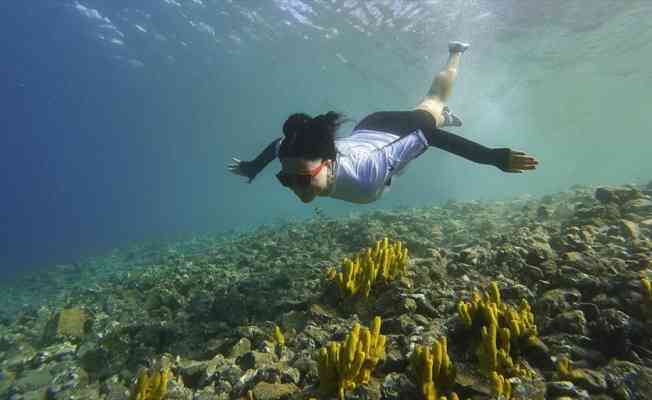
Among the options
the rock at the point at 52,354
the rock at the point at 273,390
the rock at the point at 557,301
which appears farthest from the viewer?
the rock at the point at 52,354

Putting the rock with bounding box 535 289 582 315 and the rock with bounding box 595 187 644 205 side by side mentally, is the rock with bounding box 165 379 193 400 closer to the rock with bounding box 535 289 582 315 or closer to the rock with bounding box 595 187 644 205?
the rock with bounding box 535 289 582 315

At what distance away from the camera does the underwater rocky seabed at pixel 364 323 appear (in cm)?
257

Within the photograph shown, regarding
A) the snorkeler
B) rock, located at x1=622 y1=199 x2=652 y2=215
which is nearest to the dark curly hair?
the snorkeler

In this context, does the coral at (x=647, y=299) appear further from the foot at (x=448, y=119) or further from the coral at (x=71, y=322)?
the coral at (x=71, y=322)

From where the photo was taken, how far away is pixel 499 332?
8.60ft

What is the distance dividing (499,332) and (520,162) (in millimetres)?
2371

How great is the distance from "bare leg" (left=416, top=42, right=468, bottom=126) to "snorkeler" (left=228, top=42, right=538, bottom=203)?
0.05 ft

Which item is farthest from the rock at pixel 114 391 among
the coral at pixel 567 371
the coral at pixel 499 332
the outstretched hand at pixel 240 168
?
the coral at pixel 567 371

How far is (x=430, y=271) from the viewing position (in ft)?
14.1

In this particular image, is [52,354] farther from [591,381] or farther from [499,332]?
[591,381]

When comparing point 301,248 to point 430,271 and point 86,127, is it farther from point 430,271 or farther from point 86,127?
point 86,127

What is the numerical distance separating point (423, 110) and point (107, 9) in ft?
81.5

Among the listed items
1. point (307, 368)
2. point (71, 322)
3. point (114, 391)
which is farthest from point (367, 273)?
point (71, 322)

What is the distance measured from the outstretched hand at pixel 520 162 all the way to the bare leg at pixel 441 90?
167 centimetres
